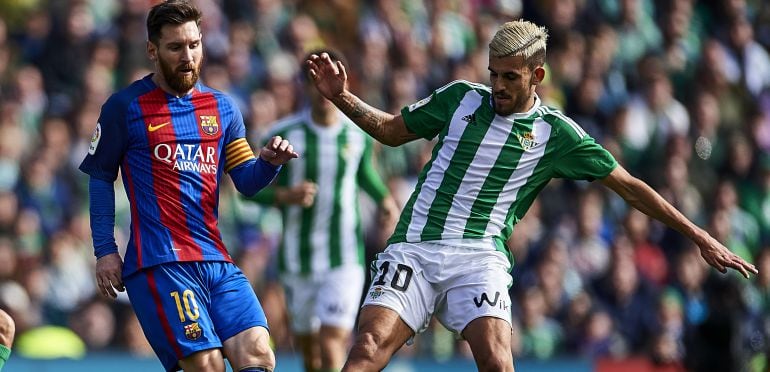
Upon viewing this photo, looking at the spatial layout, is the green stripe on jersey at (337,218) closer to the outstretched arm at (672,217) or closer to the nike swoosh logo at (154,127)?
the outstretched arm at (672,217)

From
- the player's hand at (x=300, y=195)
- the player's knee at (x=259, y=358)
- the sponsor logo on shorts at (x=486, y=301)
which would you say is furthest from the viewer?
the player's hand at (x=300, y=195)

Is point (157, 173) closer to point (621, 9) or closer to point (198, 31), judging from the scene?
point (198, 31)

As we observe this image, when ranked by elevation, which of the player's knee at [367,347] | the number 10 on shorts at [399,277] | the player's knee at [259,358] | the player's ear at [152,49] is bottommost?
the player's knee at [367,347]

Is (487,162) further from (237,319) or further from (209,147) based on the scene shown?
(237,319)

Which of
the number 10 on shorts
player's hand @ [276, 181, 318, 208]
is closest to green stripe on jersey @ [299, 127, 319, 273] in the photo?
player's hand @ [276, 181, 318, 208]

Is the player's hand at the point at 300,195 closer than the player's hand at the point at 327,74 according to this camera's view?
No

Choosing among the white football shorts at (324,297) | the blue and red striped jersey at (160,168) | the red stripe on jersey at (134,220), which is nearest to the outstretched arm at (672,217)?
the blue and red striped jersey at (160,168)

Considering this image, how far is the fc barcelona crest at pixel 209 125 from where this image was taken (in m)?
7.68

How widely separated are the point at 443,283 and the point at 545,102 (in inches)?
344

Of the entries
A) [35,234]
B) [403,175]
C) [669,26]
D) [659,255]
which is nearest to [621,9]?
[669,26]

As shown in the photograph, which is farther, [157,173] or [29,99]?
[29,99]

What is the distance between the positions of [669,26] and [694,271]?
4235 millimetres

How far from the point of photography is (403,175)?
594 inches

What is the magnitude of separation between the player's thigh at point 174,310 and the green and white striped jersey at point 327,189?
3.87 meters
